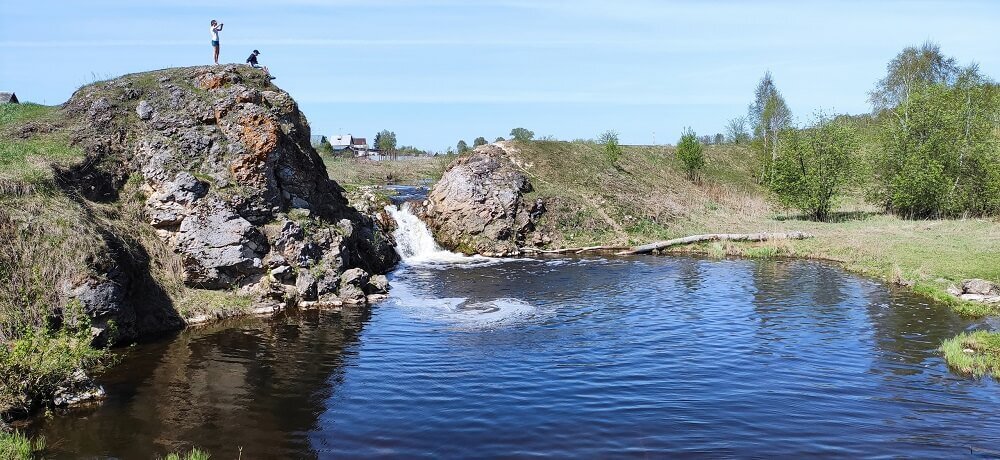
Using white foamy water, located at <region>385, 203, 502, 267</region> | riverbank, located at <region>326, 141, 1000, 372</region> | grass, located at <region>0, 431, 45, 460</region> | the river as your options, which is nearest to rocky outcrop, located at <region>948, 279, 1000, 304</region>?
riverbank, located at <region>326, 141, 1000, 372</region>

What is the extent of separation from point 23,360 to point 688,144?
6631 cm

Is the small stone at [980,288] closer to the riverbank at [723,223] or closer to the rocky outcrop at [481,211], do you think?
the riverbank at [723,223]

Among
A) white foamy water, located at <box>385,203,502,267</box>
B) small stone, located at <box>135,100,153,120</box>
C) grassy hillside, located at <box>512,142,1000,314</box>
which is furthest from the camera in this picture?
white foamy water, located at <box>385,203,502,267</box>

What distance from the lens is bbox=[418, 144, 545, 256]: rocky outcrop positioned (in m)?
42.4

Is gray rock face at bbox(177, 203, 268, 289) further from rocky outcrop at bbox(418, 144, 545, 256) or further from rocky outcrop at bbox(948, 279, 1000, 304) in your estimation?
rocky outcrop at bbox(948, 279, 1000, 304)

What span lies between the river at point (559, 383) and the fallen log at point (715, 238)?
13452mm

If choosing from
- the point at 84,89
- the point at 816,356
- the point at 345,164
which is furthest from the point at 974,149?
the point at 345,164

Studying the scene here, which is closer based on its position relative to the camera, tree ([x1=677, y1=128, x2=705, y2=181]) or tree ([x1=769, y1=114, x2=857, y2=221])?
tree ([x1=769, y1=114, x2=857, y2=221])

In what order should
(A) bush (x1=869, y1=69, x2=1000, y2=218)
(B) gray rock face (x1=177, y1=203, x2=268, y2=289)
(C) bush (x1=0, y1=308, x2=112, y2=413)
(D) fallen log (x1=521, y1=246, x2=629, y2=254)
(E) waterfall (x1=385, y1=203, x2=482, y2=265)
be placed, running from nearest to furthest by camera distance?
(C) bush (x1=0, y1=308, x2=112, y2=413) < (B) gray rock face (x1=177, y1=203, x2=268, y2=289) < (E) waterfall (x1=385, y1=203, x2=482, y2=265) < (D) fallen log (x1=521, y1=246, x2=629, y2=254) < (A) bush (x1=869, y1=69, x2=1000, y2=218)

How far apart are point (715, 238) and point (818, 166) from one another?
43.8 ft

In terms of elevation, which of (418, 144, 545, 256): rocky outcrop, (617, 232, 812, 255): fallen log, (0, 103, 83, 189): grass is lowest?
(617, 232, 812, 255): fallen log

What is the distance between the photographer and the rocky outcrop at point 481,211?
139 ft

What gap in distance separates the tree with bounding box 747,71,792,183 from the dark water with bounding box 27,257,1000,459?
56.3 metres

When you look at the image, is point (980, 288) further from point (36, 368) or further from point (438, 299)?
point (36, 368)
